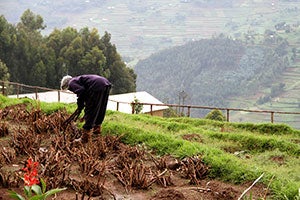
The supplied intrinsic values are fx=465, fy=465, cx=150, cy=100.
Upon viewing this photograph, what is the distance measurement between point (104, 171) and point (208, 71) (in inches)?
3401

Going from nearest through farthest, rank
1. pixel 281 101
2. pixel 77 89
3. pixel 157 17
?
1. pixel 77 89
2. pixel 281 101
3. pixel 157 17

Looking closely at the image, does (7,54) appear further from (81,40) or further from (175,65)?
(175,65)

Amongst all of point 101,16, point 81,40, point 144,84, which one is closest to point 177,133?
point 81,40

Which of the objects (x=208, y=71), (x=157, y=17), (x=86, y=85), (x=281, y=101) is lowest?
(x=281, y=101)

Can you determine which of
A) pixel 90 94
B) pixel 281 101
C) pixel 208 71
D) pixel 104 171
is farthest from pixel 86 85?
pixel 208 71

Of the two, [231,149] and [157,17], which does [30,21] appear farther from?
[157,17]

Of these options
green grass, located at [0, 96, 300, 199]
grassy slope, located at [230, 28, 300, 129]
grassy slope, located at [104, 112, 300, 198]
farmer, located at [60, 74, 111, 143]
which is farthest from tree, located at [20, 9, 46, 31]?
farmer, located at [60, 74, 111, 143]

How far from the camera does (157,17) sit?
170125mm

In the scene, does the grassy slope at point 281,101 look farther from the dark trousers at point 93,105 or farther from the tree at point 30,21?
the dark trousers at point 93,105

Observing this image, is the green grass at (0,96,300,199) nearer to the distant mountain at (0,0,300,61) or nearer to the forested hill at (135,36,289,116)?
the forested hill at (135,36,289,116)

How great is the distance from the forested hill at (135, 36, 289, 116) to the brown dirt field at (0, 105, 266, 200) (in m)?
73.3

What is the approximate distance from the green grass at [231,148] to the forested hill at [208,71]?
6969 centimetres

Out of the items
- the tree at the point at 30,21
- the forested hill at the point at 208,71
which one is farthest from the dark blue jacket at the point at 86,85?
the forested hill at the point at 208,71

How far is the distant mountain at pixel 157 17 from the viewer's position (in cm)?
14275
